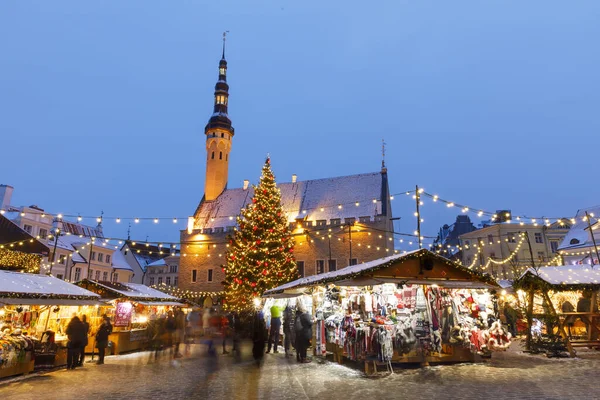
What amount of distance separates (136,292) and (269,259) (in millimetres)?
9741

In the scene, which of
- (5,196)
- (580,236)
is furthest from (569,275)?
(5,196)

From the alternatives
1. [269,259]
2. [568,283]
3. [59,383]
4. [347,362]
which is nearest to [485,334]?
[347,362]

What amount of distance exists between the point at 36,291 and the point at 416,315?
10.2 m

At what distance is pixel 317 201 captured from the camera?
128 ft

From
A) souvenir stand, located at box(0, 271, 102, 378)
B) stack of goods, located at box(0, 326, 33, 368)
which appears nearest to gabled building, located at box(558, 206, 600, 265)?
souvenir stand, located at box(0, 271, 102, 378)

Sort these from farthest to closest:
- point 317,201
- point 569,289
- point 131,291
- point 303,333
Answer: point 317,201 → point 131,291 → point 569,289 → point 303,333

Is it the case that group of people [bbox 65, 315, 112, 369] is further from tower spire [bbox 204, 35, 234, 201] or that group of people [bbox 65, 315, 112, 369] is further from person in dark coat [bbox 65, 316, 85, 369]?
tower spire [bbox 204, 35, 234, 201]

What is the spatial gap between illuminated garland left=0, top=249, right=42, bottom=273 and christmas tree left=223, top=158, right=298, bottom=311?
10.5m

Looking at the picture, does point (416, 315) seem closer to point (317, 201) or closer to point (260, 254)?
point (260, 254)

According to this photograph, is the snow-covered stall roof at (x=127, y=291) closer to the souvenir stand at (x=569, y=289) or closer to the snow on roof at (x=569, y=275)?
the souvenir stand at (x=569, y=289)

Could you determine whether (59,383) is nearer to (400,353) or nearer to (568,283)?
(400,353)

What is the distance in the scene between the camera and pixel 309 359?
12.7 meters

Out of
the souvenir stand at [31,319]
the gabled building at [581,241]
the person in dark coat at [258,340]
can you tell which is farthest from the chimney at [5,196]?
the gabled building at [581,241]

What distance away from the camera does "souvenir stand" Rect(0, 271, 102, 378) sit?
31.8 ft
